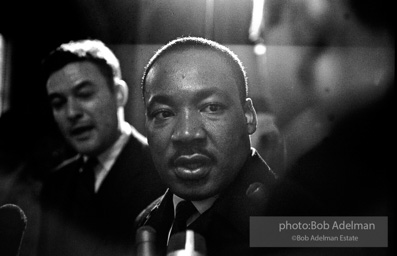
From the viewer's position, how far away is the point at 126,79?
6.05ft

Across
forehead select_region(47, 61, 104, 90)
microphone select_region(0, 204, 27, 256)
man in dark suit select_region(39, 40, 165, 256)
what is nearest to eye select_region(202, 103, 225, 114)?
man in dark suit select_region(39, 40, 165, 256)

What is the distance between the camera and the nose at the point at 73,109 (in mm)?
1841

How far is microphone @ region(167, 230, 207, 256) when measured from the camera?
5.65 ft

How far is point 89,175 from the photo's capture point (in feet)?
6.13

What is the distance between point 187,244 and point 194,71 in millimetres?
630

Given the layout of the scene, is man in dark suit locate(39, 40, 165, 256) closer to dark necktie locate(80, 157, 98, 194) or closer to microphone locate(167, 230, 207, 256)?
dark necktie locate(80, 157, 98, 194)

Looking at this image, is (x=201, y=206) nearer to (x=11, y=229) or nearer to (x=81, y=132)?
(x=81, y=132)

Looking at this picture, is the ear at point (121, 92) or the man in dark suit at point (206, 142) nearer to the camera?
the man in dark suit at point (206, 142)

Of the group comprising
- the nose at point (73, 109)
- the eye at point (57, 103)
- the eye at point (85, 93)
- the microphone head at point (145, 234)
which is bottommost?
the microphone head at point (145, 234)

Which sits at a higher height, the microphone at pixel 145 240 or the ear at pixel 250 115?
the ear at pixel 250 115

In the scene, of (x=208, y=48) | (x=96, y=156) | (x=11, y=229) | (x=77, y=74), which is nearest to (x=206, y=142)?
(x=208, y=48)

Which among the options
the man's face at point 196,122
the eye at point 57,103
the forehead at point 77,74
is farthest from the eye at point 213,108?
the eye at point 57,103

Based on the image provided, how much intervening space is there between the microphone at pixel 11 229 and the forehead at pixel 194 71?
2.43ft

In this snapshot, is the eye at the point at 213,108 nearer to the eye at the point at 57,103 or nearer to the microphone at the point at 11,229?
the eye at the point at 57,103
